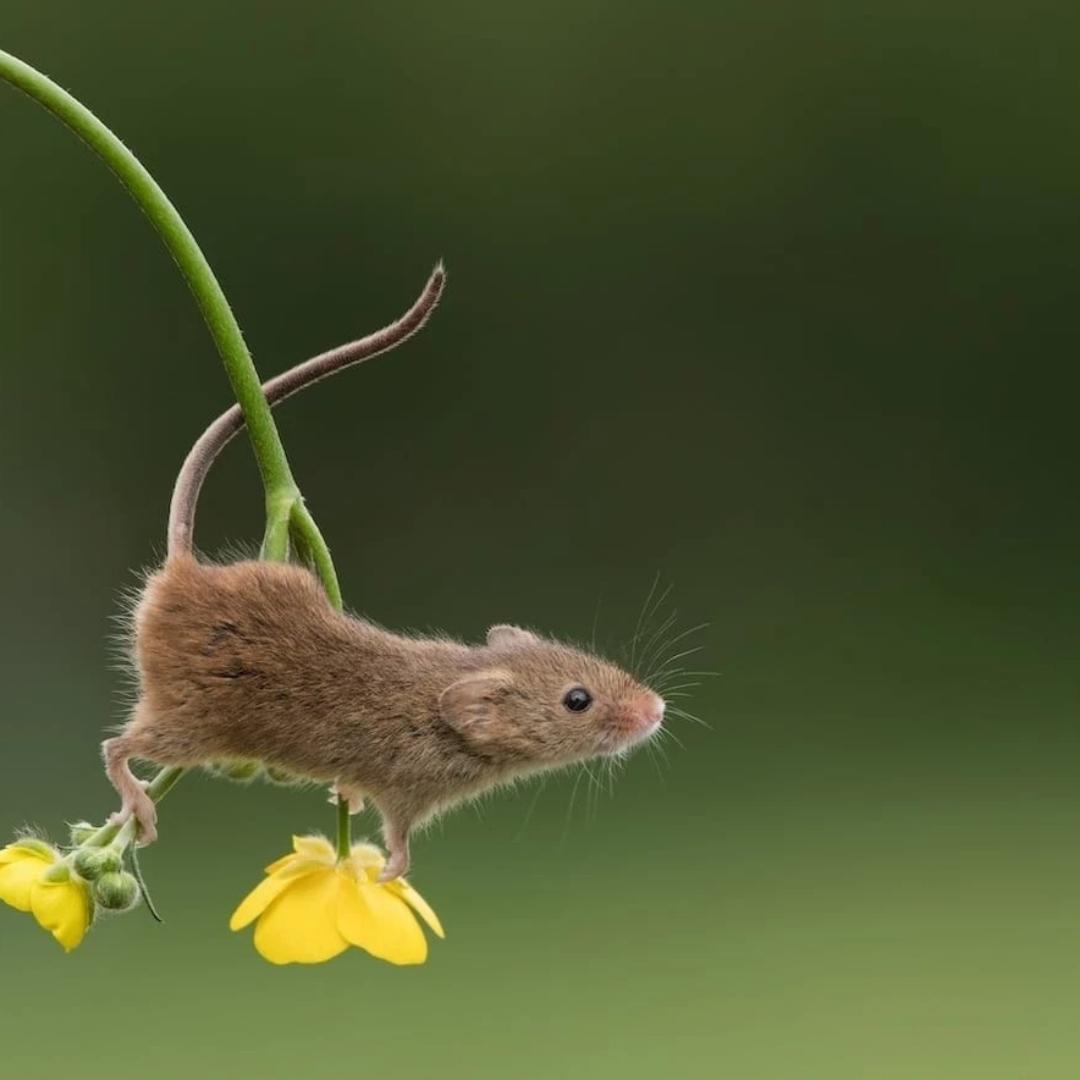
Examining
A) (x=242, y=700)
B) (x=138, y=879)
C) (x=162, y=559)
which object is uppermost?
(x=162, y=559)

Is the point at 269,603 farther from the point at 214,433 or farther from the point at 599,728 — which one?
the point at 599,728

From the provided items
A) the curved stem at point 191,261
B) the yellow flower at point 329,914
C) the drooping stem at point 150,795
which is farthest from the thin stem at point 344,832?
the curved stem at point 191,261

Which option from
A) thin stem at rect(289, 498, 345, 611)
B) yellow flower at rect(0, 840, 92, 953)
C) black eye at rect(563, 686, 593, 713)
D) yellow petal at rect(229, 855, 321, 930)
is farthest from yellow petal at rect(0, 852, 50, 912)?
black eye at rect(563, 686, 593, 713)

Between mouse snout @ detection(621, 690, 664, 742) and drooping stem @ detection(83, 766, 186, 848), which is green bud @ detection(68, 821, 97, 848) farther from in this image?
mouse snout @ detection(621, 690, 664, 742)

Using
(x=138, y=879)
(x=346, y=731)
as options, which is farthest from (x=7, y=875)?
(x=346, y=731)

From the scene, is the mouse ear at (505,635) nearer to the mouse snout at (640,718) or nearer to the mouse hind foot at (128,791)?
the mouse snout at (640,718)

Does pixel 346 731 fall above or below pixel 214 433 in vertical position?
below

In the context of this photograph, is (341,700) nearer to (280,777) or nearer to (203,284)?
(280,777)

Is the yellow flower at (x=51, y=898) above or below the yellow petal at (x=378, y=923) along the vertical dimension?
below
